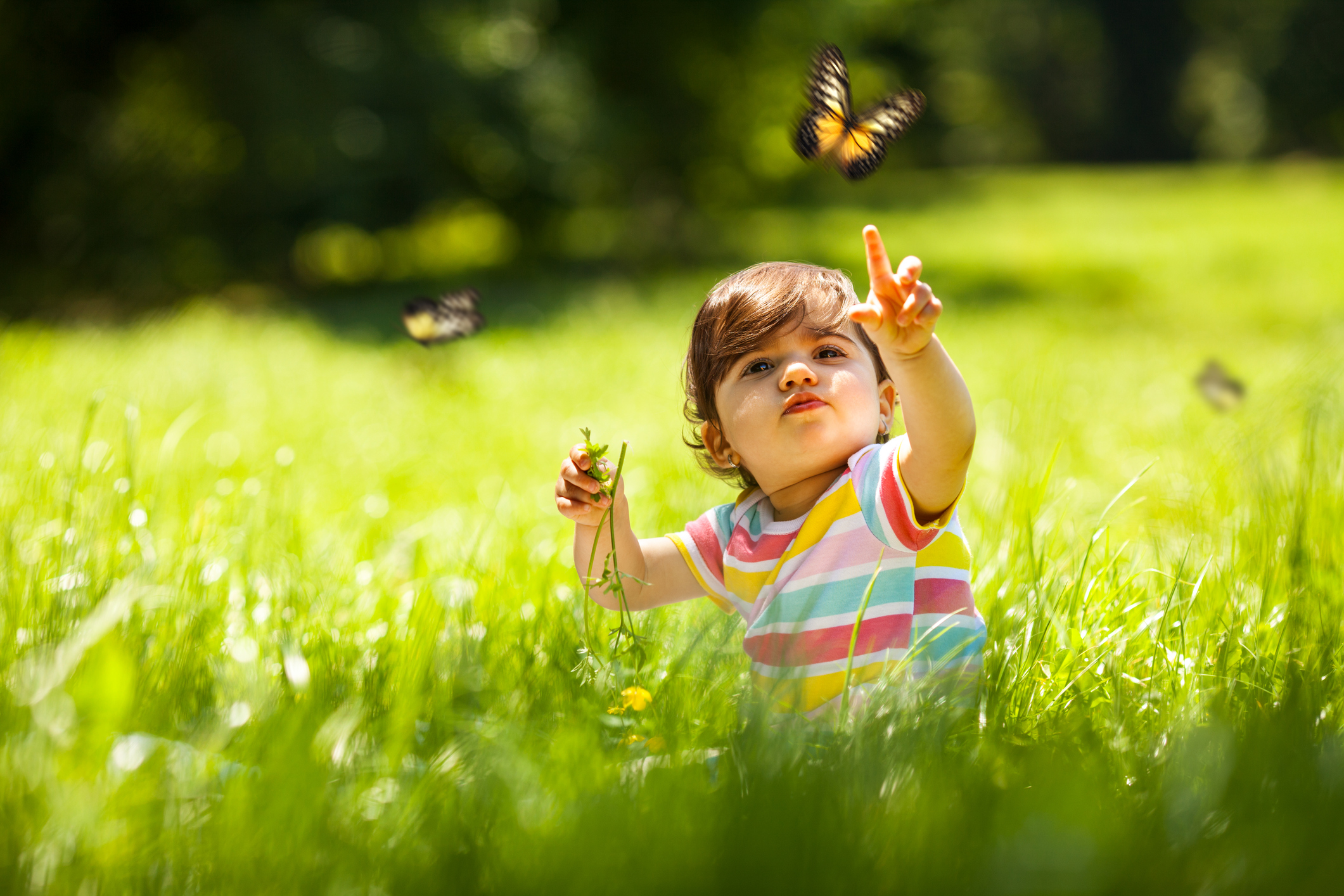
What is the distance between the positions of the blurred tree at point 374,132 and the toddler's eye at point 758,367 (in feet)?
29.6

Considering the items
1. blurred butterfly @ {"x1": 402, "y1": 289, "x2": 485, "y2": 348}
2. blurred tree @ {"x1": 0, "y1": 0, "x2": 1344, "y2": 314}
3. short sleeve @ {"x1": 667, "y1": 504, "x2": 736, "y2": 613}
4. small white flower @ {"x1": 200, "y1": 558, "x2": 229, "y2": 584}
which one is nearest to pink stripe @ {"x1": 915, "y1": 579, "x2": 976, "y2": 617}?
short sleeve @ {"x1": 667, "y1": 504, "x2": 736, "y2": 613}

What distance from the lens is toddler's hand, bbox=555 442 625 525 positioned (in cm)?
174

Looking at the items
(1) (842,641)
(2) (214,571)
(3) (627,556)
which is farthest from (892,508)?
(2) (214,571)

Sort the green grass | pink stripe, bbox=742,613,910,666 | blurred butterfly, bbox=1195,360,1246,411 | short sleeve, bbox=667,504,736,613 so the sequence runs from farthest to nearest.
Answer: blurred butterfly, bbox=1195,360,1246,411, short sleeve, bbox=667,504,736,613, pink stripe, bbox=742,613,910,666, the green grass

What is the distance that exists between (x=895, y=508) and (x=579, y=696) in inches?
22.1

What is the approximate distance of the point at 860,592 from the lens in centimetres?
164

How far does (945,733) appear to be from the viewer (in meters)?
1.40

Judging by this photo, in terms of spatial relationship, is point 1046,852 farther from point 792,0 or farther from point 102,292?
point 792,0

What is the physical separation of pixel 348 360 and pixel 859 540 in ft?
18.8

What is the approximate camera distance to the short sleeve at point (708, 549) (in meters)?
1.87

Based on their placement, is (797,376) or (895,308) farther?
(797,376)

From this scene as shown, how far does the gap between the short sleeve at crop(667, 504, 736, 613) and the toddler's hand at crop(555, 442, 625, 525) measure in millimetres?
170

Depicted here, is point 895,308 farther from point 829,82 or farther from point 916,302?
point 829,82

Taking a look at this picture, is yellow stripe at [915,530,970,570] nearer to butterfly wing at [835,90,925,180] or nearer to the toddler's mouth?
the toddler's mouth
